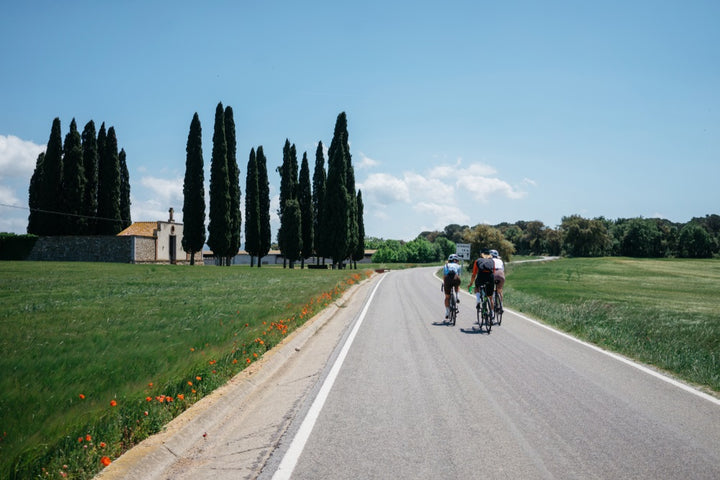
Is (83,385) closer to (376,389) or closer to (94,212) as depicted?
(376,389)

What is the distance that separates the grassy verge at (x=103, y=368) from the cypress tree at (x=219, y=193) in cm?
3320

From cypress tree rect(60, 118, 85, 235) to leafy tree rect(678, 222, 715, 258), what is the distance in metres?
121

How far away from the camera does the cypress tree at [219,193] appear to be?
48281mm

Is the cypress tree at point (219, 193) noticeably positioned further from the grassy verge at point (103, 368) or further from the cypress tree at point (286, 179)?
the grassy verge at point (103, 368)

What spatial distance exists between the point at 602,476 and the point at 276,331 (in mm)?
8063

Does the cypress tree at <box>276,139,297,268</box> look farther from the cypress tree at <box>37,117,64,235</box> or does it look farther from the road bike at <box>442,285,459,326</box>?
the road bike at <box>442,285,459,326</box>

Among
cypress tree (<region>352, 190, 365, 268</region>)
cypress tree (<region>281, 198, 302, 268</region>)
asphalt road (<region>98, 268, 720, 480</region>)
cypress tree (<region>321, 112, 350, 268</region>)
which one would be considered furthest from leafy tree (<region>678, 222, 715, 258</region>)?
asphalt road (<region>98, 268, 720, 480</region>)

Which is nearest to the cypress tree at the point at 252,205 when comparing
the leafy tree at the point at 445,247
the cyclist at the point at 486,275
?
the cyclist at the point at 486,275

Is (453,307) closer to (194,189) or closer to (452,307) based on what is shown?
(452,307)

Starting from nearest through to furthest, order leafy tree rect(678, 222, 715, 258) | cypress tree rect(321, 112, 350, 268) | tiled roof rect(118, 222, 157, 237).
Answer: cypress tree rect(321, 112, 350, 268)
tiled roof rect(118, 222, 157, 237)
leafy tree rect(678, 222, 715, 258)

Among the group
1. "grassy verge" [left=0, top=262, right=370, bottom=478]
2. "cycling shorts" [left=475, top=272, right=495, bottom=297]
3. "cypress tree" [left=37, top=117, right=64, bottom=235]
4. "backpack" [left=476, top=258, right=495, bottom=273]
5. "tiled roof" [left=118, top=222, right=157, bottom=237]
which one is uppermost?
"cypress tree" [left=37, top=117, right=64, bottom=235]

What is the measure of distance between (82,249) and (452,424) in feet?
175

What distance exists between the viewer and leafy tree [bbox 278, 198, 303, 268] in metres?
59.5

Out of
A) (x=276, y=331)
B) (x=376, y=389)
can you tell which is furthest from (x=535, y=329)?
(x=376, y=389)
